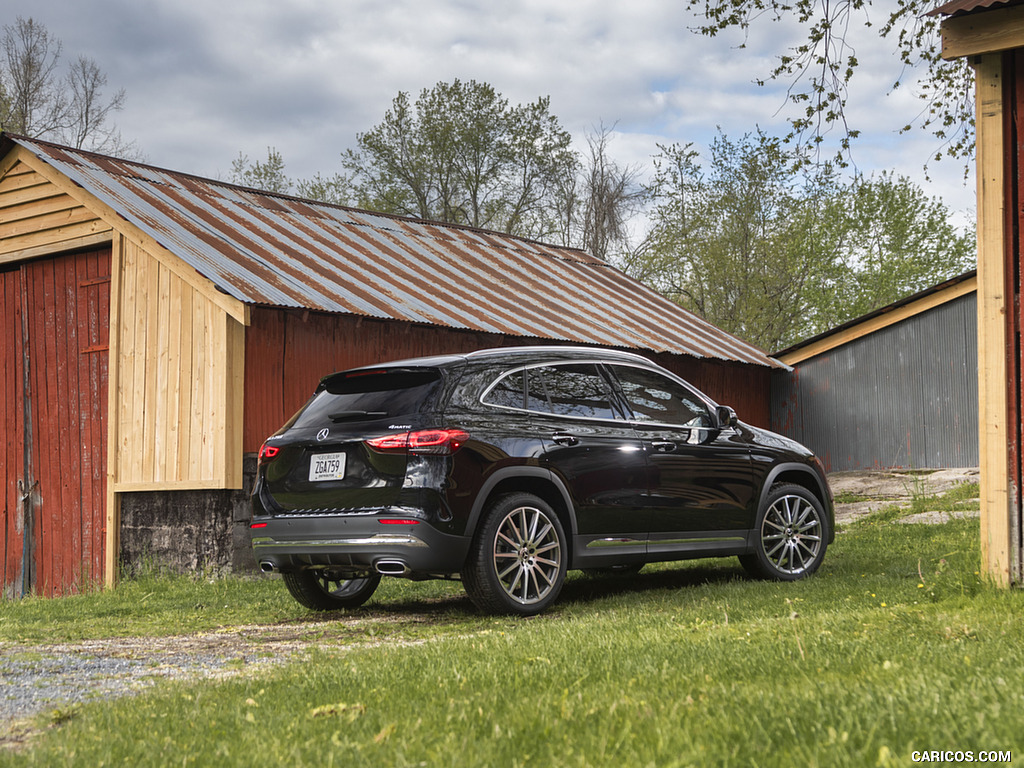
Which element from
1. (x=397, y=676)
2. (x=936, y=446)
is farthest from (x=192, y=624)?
(x=936, y=446)

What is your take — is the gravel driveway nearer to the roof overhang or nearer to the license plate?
the license plate

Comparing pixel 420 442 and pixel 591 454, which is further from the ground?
pixel 420 442

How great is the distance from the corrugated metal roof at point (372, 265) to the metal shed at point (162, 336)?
0.05 m

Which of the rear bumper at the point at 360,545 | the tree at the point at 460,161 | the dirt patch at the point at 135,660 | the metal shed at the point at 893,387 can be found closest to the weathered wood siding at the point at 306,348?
the rear bumper at the point at 360,545

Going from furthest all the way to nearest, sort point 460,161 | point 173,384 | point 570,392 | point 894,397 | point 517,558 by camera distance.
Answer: point 460,161 → point 894,397 → point 173,384 → point 570,392 → point 517,558

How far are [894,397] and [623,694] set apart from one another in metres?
17.6

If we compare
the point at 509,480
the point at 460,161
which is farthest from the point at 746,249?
the point at 509,480

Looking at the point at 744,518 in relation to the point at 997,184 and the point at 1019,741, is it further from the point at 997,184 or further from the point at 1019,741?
the point at 1019,741

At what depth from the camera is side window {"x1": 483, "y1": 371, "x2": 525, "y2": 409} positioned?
741 centimetres

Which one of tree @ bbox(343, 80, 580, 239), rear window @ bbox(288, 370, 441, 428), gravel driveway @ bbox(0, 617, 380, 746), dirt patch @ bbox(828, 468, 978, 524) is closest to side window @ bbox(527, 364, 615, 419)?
rear window @ bbox(288, 370, 441, 428)

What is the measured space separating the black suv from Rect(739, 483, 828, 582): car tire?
20mm

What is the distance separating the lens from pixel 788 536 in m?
8.86

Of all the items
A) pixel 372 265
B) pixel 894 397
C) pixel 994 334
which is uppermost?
pixel 372 265

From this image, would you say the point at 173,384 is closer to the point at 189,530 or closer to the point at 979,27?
the point at 189,530
